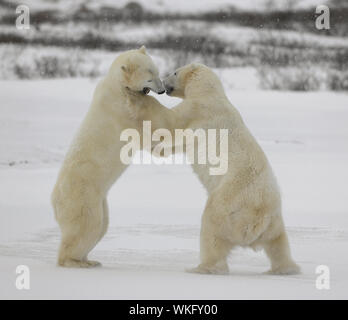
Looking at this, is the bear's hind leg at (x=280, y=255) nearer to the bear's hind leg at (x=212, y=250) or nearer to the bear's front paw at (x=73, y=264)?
the bear's hind leg at (x=212, y=250)

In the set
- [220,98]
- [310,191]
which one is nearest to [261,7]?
[310,191]

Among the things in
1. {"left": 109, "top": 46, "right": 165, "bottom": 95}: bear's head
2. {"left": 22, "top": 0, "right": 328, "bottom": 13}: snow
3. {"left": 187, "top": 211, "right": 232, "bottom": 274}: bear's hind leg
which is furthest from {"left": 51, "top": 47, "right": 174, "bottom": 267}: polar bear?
{"left": 22, "top": 0, "right": 328, "bottom": 13}: snow

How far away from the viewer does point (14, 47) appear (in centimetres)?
1353

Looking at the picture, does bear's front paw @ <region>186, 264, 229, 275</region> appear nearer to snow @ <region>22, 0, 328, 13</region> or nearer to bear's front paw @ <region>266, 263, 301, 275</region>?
bear's front paw @ <region>266, 263, 301, 275</region>

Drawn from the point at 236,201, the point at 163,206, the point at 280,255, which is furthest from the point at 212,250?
the point at 163,206

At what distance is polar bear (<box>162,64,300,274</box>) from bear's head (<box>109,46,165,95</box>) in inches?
8.1

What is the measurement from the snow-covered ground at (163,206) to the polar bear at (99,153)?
0.69ft

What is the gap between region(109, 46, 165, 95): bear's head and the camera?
3945 mm

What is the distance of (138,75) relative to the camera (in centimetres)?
395

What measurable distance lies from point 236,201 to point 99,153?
80cm

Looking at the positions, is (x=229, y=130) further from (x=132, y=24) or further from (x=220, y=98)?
(x=132, y=24)

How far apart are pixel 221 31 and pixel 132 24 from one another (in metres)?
1.88

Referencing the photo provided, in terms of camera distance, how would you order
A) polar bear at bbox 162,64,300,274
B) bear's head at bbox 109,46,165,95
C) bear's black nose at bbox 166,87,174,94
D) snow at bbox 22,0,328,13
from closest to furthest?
polar bear at bbox 162,64,300,274, bear's head at bbox 109,46,165,95, bear's black nose at bbox 166,87,174,94, snow at bbox 22,0,328,13

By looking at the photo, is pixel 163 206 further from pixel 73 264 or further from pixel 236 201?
pixel 236 201
